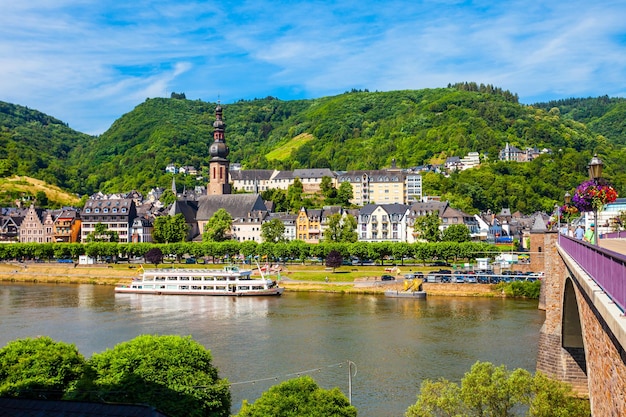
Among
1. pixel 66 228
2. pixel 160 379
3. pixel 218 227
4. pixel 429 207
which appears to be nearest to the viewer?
pixel 160 379

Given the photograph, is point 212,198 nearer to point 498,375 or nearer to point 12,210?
point 12,210

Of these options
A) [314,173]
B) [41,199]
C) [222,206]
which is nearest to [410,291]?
[222,206]

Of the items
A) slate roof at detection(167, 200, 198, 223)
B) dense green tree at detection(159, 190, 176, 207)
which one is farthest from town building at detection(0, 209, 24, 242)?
dense green tree at detection(159, 190, 176, 207)

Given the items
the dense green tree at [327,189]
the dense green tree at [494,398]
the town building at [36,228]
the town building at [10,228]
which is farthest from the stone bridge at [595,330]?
the dense green tree at [327,189]

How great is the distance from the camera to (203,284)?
213 feet

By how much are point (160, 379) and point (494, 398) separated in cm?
1085

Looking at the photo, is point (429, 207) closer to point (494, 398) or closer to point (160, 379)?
point (160, 379)

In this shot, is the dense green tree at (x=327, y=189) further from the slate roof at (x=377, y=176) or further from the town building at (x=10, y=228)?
the town building at (x=10, y=228)

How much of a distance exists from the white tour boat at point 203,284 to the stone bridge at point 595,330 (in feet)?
126

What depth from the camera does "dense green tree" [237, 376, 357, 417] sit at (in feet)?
61.4

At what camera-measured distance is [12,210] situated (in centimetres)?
11781

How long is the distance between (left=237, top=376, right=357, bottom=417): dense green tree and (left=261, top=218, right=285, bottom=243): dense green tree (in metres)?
70.1

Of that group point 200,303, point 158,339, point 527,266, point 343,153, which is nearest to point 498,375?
point 158,339

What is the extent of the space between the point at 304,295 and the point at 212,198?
4976cm
